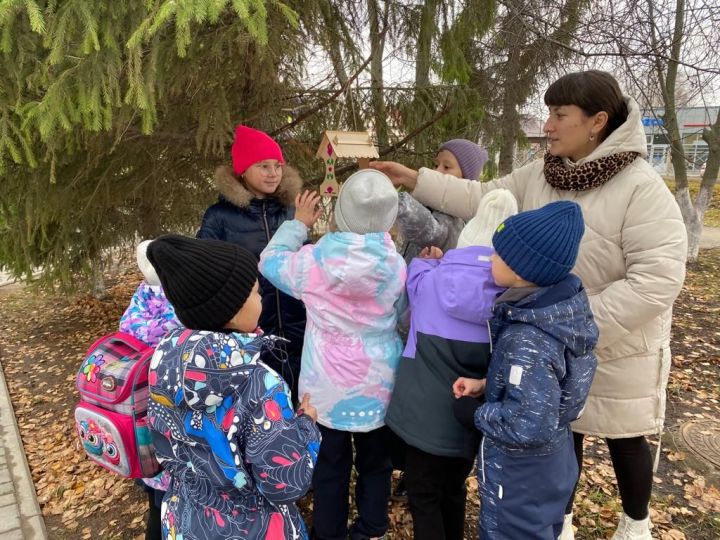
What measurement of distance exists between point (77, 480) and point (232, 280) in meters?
3.03

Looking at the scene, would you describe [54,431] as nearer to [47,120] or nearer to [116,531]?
[116,531]

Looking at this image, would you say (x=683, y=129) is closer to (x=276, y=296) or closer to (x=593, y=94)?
(x=593, y=94)

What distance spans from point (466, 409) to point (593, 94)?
1368 millimetres

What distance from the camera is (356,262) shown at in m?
1.89

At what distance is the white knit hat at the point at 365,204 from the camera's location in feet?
6.20

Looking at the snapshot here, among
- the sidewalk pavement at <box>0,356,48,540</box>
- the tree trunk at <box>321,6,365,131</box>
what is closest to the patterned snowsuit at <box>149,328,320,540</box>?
the sidewalk pavement at <box>0,356,48,540</box>

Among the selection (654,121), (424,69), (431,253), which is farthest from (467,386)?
(654,121)

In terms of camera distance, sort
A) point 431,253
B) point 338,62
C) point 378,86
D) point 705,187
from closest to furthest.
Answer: point 431,253 < point 338,62 < point 378,86 < point 705,187

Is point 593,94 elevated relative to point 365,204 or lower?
elevated

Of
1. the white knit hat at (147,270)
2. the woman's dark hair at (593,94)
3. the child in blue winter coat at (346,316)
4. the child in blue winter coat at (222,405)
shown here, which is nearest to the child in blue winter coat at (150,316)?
the white knit hat at (147,270)

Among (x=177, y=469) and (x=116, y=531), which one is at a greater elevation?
(x=177, y=469)

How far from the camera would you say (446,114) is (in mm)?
4156

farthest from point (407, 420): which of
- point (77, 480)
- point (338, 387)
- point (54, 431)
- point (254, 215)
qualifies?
point (54, 431)

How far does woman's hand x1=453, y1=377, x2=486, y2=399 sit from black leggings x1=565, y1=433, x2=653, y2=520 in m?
0.79
